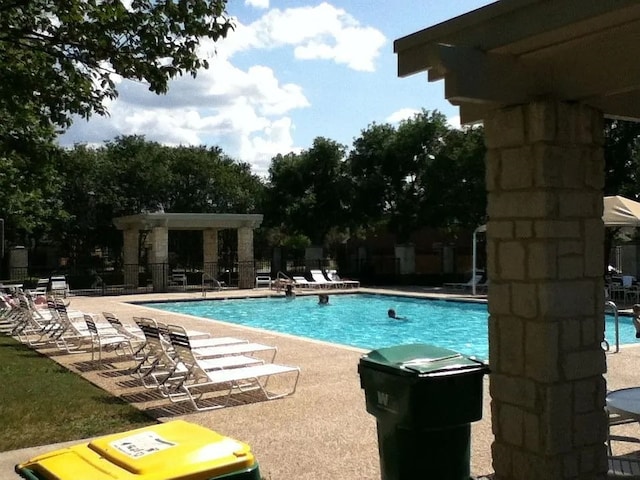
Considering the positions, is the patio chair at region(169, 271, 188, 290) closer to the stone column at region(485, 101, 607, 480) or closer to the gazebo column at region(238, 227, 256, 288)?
the gazebo column at region(238, 227, 256, 288)

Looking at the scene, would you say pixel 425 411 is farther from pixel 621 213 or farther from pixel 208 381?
pixel 621 213

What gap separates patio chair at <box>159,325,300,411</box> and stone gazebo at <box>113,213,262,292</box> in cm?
1909

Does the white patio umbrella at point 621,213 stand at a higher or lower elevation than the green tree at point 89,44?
lower

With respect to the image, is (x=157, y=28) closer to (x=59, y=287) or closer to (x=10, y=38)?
(x=10, y=38)

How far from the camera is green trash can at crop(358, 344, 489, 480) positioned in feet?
12.5

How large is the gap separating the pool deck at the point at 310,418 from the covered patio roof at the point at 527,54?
2.86 metres

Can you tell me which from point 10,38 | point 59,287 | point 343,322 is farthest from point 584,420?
point 59,287

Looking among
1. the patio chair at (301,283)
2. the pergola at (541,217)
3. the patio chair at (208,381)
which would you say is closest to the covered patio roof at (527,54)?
the pergola at (541,217)

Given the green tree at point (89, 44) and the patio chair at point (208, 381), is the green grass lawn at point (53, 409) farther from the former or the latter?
the green tree at point (89, 44)

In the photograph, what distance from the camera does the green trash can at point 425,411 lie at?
3.80 m

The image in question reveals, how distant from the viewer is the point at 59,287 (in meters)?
24.5

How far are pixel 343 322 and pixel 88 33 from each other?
1283cm

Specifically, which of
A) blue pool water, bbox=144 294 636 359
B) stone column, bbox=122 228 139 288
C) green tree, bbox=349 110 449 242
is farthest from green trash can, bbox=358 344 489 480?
green tree, bbox=349 110 449 242

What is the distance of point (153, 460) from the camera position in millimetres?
2662
